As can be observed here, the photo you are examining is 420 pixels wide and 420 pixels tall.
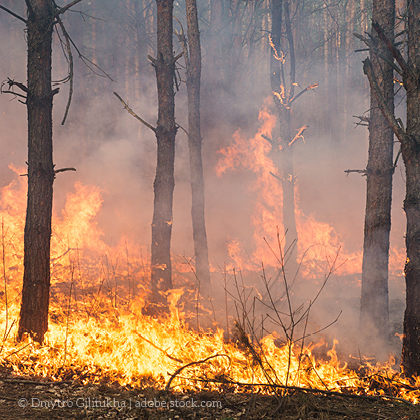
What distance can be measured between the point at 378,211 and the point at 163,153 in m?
4.24

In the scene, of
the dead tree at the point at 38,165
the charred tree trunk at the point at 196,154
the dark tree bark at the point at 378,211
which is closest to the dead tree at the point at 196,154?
the charred tree trunk at the point at 196,154

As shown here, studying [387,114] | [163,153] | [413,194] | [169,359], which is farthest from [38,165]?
[413,194]

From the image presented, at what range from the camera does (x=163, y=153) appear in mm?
6949

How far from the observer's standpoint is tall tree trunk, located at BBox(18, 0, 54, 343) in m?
5.14

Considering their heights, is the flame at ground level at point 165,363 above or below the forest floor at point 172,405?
above

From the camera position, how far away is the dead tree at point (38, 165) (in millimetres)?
5141

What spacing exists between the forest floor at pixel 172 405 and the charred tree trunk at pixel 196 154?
5309 mm

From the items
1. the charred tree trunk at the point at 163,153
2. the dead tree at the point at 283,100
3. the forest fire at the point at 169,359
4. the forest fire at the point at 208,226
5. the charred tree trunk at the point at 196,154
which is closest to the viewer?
the forest fire at the point at 169,359

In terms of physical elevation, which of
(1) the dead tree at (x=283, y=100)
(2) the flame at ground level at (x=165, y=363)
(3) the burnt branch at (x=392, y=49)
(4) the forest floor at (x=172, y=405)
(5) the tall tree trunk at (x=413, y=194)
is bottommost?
(4) the forest floor at (x=172, y=405)

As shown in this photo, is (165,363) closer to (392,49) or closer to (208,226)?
(392,49)

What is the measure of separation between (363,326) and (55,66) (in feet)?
64.0

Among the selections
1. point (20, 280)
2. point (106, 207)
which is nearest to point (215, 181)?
point (106, 207)

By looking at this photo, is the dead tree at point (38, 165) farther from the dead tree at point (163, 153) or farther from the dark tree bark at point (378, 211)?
the dark tree bark at point (378, 211)

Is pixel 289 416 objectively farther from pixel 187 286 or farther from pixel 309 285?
pixel 309 285
